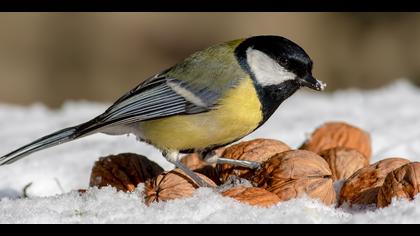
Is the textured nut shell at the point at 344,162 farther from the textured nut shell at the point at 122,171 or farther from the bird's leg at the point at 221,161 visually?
the textured nut shell at the point at 122,171

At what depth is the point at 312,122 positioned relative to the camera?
3230 mm

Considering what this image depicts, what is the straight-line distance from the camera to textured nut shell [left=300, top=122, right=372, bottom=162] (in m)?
2.58

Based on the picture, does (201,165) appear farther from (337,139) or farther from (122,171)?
(337,139)

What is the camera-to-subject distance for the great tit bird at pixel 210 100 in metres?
2.24

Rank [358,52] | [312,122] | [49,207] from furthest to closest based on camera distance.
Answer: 1. [358,52]
2. [312,122]
3. [49,207]

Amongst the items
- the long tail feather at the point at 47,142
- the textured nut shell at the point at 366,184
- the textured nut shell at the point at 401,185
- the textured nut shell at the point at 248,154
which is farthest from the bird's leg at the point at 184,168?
the textured nut shell at the point at 401,185

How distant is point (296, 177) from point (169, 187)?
0.33m

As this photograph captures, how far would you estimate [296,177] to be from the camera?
1973 mm

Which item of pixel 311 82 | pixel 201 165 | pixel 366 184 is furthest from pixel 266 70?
pixel 366 184

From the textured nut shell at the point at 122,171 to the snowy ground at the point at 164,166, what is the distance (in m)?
0.12

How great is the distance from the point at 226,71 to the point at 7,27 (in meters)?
2.81

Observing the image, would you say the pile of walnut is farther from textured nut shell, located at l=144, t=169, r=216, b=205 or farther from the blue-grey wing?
the blue-grey wing
